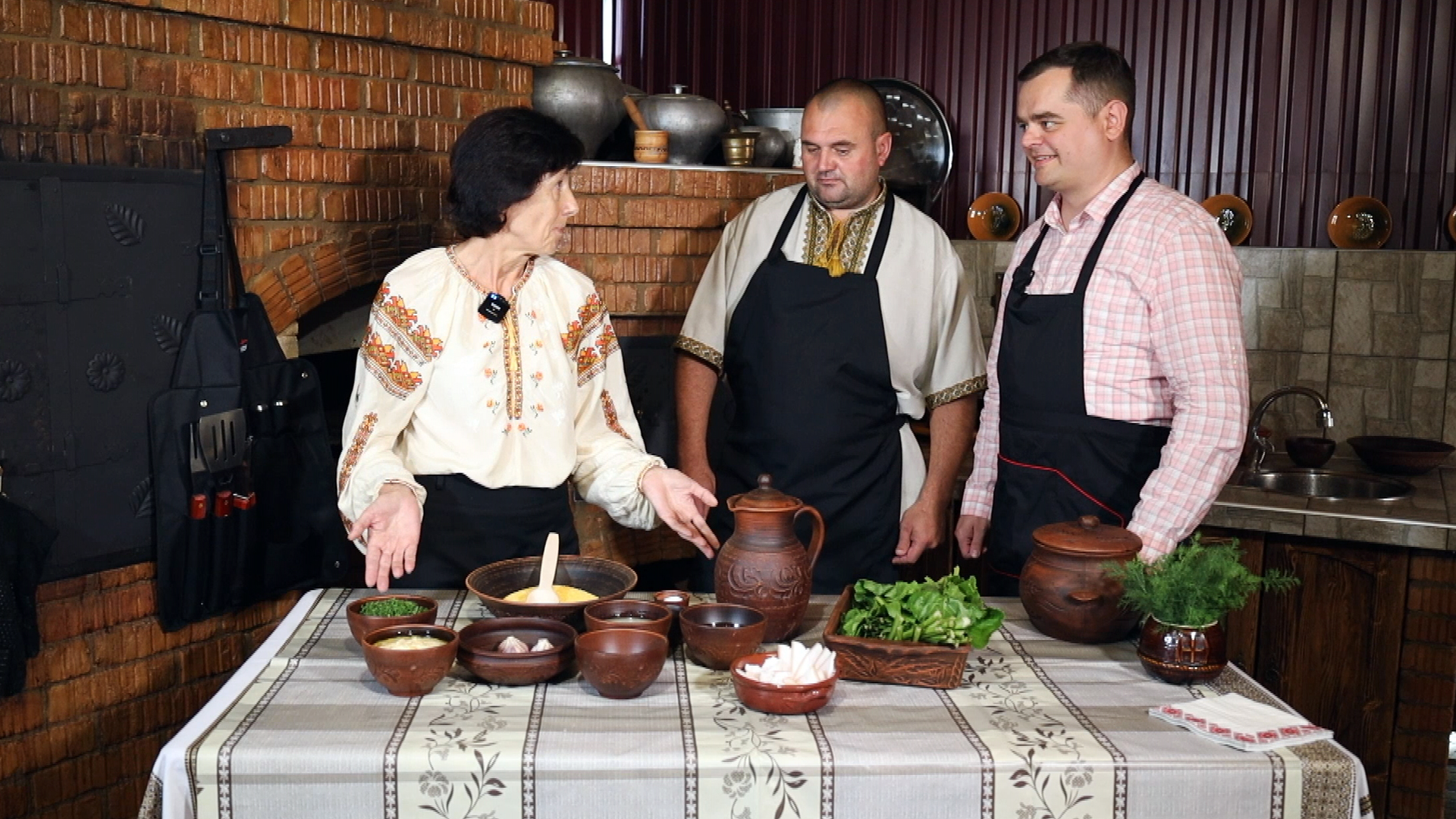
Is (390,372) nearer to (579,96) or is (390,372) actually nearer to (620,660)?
(620,660)

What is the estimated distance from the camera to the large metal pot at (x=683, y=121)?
411cm

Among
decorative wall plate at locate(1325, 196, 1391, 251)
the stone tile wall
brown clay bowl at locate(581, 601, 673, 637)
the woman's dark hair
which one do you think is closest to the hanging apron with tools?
the woman's dark hair

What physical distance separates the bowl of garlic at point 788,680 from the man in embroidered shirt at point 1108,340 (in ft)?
2.72

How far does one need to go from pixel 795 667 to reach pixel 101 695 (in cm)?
189

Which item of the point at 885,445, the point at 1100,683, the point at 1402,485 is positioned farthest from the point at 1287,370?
the point at 1100,683

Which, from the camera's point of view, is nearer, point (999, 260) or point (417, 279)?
point (417, 279)

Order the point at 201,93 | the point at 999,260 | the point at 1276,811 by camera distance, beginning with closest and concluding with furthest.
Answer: the point at 1276,811, the point at 201,93, the point at 999,260

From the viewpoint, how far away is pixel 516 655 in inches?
84.7

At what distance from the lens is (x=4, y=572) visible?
2.77 m

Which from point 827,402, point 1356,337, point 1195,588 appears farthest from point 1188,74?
Answer: point 1195,588

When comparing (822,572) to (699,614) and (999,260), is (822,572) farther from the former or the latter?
(999,260)

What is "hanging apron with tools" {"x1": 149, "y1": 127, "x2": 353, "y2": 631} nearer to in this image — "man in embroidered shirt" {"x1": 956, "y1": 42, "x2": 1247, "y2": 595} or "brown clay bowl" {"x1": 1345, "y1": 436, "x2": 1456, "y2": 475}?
Result: "man in embroidered shirt" {"x1": 956, "y1": 42, "x2": 1247, "y2": 595}

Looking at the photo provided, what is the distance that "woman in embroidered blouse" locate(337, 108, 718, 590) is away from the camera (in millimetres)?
2727

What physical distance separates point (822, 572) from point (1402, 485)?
6.42 feet
